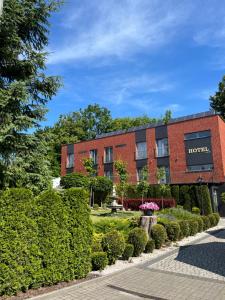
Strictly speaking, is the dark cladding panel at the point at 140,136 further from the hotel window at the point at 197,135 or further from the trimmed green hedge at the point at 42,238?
the trimmed green hedge at the point at 42,238

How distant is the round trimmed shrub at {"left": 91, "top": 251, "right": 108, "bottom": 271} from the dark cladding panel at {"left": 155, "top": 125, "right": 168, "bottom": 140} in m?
26.7

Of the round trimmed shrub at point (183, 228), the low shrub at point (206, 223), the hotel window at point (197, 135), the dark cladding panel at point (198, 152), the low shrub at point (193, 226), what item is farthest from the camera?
the hotel window at point (197, 135)

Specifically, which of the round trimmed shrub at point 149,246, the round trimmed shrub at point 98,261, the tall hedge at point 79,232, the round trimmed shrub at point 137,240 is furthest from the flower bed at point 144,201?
the tall hedge at point 79,232

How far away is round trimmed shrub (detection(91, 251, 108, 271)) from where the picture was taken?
8.03 m

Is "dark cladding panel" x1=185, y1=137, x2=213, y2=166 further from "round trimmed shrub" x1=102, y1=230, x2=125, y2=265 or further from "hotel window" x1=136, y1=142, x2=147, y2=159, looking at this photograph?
"round trimmed shrub" x1=102, y1=230, x2=125, y2=265

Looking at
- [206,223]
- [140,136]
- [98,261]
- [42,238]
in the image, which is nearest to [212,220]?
[206,223]

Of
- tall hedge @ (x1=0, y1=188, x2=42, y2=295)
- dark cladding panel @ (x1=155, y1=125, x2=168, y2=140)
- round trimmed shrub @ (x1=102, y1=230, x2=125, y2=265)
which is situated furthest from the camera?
dark cladding panel @ (x1=155, y1=125, x2=168, y2=140)

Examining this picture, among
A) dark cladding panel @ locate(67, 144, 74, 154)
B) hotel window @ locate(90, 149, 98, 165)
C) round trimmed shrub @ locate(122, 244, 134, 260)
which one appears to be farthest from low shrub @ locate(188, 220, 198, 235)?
dark cladding panel @ locate(67, 144, 74, 154)

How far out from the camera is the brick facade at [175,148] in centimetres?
2934

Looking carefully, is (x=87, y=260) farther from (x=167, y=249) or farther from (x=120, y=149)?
(x=120, y=149)

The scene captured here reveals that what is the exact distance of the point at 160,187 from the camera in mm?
29531

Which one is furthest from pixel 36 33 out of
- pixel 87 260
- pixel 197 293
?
pixel 197 293

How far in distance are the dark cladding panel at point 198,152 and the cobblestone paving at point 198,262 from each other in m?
18.6

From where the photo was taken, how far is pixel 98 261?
26.3ft
